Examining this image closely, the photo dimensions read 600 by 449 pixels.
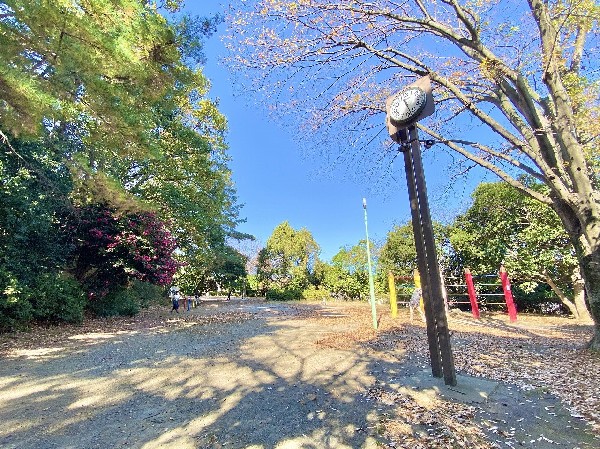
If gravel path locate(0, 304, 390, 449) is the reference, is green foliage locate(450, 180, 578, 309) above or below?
above

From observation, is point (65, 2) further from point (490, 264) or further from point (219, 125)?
point (490, 264)

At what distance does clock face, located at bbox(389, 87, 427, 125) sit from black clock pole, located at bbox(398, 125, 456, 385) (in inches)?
5.6

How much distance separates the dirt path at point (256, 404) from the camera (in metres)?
2.35

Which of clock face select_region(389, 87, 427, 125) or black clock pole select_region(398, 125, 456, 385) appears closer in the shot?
black clock pole select_region(398, 125, 456, 385)

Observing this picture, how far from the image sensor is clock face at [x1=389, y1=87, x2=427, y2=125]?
3.63m

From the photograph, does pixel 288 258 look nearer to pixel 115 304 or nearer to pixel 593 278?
pixel 115 304

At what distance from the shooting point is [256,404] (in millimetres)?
2979

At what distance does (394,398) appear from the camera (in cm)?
305

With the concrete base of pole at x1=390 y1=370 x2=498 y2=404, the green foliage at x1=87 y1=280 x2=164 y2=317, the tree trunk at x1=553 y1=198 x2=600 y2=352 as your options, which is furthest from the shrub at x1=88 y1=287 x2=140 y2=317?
the tree trunk at x1=553 y1=198 x2=600 y2=352

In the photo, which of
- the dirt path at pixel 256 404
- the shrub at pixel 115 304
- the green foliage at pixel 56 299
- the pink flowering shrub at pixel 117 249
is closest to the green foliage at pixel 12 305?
the green foliage at pixel 56 299

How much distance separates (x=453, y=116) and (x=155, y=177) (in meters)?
9.58

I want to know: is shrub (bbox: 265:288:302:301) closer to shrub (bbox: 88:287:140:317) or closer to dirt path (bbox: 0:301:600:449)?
shrub (bbox: 88:287:140:317)

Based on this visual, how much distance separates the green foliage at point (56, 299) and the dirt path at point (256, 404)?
88.1 inches

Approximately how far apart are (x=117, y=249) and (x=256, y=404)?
7.68 meters
